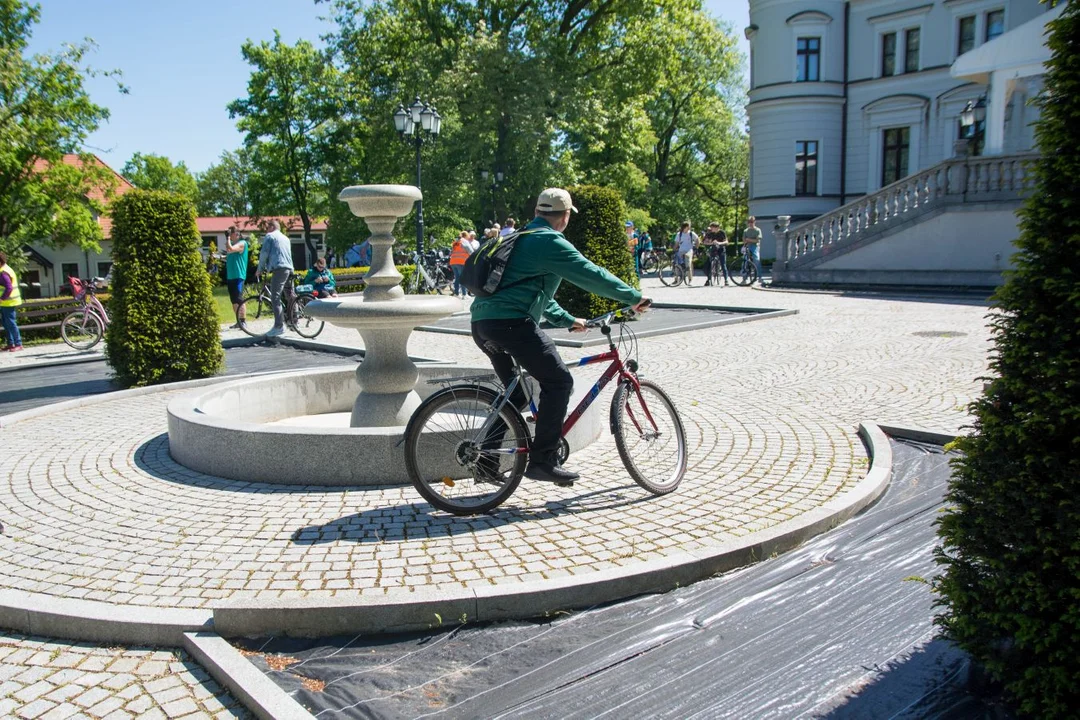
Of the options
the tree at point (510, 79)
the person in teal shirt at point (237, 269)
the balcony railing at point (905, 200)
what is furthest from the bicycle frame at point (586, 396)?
the tree at point (510, 79)

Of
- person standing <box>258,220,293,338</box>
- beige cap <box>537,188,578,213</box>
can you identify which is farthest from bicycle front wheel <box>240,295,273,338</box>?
beige cap <box>537,188,578,213</box>

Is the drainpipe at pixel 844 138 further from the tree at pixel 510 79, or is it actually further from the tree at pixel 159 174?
the tree at pixel 159 174

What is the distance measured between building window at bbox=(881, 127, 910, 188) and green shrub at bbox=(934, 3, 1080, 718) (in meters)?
35.7

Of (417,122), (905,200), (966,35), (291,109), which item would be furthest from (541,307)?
(291,109)

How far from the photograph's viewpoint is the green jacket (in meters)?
4.89

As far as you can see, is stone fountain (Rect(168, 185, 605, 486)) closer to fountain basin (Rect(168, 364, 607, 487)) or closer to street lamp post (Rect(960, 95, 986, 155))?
fountain basin (Rect(168, 364, 607, 487))

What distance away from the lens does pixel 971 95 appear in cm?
3288

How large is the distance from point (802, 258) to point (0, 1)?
30.5m

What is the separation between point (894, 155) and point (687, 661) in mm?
36626

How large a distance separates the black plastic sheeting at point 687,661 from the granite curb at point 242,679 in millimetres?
99

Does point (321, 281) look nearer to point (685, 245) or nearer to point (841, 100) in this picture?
point (685, 245)

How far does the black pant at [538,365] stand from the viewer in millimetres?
5039

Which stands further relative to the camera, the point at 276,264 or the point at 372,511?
the point at 276,264

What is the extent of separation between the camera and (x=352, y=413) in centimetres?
690
